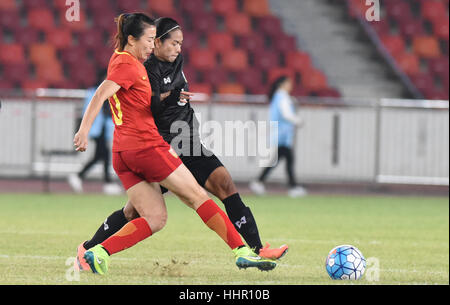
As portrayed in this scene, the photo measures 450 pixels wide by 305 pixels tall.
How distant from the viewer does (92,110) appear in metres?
6.51

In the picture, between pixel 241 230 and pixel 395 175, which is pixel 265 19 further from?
pixel 241 230

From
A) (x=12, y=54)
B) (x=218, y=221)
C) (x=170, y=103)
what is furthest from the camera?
(x=12, y=54)

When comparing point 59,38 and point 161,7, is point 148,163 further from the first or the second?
point 161,7

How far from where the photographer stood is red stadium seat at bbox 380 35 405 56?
22.3 metres

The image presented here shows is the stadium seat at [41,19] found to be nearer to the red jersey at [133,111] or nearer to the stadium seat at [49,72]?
the stadium seat at [49,72]

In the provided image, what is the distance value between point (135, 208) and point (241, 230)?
0.94m

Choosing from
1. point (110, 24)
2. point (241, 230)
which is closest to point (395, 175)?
point (110, 24)

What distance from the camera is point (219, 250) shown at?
9281mm

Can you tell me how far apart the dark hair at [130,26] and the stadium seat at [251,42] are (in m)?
14.4

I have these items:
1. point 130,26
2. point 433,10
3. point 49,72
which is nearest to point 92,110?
point 130,26

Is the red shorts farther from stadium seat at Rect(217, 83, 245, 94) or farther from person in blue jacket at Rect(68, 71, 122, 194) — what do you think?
stadium seat at Rect(217, 83, 245, 94)

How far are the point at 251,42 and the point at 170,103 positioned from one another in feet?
46.4

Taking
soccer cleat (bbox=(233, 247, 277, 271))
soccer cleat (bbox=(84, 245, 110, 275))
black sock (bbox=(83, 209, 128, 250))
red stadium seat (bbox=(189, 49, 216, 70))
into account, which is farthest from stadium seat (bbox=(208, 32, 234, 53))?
soccer cleat (bbox=(84, 245, 110, 275))

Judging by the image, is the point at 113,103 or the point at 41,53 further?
the point at 41,53
